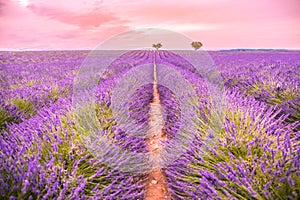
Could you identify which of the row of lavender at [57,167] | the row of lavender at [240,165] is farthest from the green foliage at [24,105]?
the row of lavender at [240,165]

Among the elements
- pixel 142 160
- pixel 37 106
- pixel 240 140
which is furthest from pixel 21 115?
pixel 240 140

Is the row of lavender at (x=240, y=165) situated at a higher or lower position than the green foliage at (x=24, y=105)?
lower

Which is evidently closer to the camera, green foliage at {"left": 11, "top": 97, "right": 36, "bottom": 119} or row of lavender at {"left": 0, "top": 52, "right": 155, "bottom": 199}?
row of lavender at {"left": 0, "top": 52, "right": 155, "bottom": 199}

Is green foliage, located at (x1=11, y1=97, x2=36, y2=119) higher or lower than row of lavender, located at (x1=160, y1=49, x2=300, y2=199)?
higher

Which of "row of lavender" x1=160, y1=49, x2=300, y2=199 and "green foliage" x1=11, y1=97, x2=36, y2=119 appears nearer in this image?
"row of lavender" x1=160, y1=49, x2=300, y2=199

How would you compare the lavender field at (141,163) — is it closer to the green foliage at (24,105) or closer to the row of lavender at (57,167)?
the row of lavender at (57,167)

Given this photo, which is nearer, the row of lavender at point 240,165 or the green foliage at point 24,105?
the row of lavender at point 240,165

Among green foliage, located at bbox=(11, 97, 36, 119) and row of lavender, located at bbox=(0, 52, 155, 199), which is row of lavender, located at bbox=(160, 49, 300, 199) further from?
green foliage, located at bbox=(11, 97, 36, 119)

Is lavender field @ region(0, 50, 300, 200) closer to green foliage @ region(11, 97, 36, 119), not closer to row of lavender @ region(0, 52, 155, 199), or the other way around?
row of lavender @ region(0, 52, 155, 199)

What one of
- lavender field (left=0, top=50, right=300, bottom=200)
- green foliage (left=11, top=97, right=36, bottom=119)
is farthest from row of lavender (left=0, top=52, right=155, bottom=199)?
green foliage (left=11, top=97, right=36, bottom=119)

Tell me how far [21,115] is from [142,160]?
1898mm

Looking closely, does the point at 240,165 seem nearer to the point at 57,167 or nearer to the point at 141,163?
the point at 141,163

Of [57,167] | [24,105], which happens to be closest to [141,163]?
[57,167]

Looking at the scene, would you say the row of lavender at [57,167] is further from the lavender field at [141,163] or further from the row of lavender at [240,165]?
the row of lavender at [240,165]
